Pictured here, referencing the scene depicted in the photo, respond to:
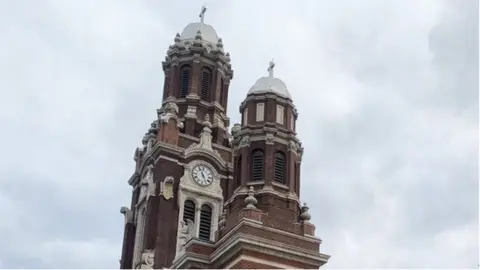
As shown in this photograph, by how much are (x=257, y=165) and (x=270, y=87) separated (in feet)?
15.5

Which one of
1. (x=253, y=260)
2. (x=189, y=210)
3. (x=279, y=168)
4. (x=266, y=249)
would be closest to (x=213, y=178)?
(x=189, y=210)

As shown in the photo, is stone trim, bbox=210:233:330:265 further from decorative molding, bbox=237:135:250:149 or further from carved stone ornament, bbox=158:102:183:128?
carved stone ornament, bbox=158:102:183:128

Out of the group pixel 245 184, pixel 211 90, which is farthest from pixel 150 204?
pixel 211 90

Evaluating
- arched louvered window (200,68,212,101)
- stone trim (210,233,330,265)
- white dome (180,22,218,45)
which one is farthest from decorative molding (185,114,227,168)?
stone trim (210,233,330,265)

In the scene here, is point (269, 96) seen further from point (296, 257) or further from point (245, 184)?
point (296, 257)

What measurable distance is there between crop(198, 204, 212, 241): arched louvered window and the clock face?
1.59 m

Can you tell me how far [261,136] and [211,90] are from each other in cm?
1305

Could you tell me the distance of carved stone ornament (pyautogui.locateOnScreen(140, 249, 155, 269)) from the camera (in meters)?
43.8

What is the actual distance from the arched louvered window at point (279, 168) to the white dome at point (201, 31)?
16.5m

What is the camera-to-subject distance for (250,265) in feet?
105

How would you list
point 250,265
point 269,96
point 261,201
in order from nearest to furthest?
point 250,265 < point 261,201 < point 269,96

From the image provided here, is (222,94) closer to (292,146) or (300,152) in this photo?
(300,152)

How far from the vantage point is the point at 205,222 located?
156ft

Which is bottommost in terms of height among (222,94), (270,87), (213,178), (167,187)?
(167,187)
